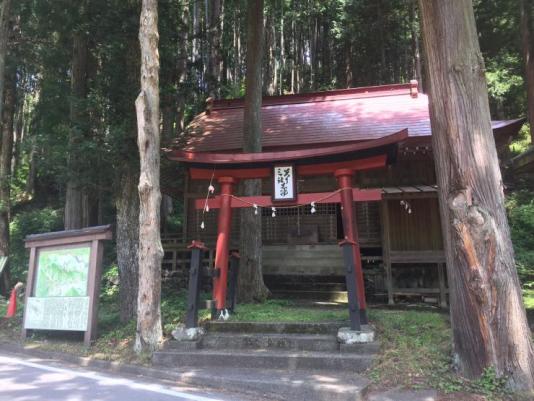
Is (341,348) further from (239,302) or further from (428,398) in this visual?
(239,302)

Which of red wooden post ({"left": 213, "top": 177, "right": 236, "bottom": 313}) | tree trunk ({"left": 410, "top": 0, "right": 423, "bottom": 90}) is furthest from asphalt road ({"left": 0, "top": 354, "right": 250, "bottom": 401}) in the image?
tree trunk ({"left": 410, "top": 0, "right": 423, "bottom": 90})

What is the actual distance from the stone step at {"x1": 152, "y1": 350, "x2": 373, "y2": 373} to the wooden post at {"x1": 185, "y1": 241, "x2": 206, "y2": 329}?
1.86ft

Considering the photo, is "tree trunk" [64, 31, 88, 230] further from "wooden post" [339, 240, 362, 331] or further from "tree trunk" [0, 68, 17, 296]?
"wooden post" [339, 240, 362, 331]

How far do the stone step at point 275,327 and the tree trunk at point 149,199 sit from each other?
93cm

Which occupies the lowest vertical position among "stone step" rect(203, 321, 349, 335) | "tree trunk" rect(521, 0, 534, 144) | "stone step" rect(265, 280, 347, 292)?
"stone step" rect(203, 321, 349, 335)

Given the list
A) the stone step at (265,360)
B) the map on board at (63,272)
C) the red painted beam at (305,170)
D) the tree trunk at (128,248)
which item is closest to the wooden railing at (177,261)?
the tree trunk at (128,248)

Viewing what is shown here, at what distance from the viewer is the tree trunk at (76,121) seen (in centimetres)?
939

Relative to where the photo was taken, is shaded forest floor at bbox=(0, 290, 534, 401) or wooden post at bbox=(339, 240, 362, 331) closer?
shaded forest floor at bbox=(0, 290, 534, 401)

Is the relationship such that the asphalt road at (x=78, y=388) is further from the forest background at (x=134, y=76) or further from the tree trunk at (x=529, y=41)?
the tree trunk at (x=529, y=41)

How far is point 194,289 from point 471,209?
4.27 metres

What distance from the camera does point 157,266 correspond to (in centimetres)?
707

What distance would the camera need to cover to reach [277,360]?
606cm

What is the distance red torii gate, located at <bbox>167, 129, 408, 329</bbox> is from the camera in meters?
6.72

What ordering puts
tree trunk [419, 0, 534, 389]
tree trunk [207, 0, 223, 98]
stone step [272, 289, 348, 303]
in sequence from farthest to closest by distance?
tree trunk [207, 0, 223, 98]
stone step [272, 289, 348, 303]
tree trunk [419, 0, 534, 389]
